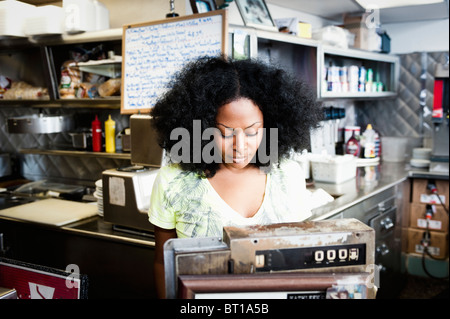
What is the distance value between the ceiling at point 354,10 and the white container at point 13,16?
1.94m

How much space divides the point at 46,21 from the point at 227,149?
2352 millimetres

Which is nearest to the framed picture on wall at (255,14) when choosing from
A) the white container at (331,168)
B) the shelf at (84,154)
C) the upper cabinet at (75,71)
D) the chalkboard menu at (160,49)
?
the chalkboard menu at (160,49)

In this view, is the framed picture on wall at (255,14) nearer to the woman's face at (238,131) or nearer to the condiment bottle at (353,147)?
the woman's face at (238,131)

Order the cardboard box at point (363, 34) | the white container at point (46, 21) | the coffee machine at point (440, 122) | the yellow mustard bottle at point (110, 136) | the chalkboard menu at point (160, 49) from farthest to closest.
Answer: the cardboard box at point (363, 34) → the coffee machine at point (440, 122) → the yellow mustard bottle at point (110, 136) → the white container at point (46, 21) → the chalkboard menu at point (160, 49)

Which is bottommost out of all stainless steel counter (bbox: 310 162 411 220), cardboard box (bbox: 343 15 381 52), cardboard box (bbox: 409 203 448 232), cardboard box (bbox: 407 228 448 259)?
cardboard box (bbox: 407 228 448 259)

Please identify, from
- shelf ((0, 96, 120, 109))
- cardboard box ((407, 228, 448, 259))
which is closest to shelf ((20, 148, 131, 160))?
shelf ((0, 96, 120, 109))

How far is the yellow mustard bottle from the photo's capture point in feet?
10.7

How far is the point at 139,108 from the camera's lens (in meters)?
2.51

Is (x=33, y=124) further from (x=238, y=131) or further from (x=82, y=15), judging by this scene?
(x=238, y=131)

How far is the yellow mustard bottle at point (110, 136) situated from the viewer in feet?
10.7

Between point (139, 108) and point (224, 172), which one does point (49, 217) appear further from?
point (224, 172)

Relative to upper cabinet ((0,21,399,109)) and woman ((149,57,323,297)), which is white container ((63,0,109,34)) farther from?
woman ((149,57,323,297))

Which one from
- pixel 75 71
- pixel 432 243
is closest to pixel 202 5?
pixel 75 71

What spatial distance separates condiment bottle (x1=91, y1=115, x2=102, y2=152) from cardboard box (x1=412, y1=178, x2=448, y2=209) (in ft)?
9.21
